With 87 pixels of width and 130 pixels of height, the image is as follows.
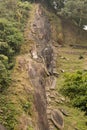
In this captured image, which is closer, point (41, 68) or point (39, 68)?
point (39, 68)

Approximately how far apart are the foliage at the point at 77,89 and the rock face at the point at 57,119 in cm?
273

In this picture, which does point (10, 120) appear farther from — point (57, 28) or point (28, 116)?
point (57, 28)

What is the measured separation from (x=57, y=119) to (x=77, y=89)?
12.4ft

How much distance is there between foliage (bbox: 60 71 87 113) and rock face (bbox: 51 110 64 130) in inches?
107

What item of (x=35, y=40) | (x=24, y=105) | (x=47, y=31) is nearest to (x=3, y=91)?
(x=24, y=105)

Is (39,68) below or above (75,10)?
below

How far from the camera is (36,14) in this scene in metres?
28.4

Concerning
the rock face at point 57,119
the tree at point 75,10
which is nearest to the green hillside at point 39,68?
the rock face at point 57,119

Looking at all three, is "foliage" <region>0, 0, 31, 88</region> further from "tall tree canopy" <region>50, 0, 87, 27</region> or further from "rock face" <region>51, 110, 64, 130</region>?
"tall tree canopy" <region>50, 0, 87, 27</region>

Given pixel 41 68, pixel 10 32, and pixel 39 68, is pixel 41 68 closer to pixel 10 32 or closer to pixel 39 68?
pixel 39 68

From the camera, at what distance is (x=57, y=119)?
17828mm

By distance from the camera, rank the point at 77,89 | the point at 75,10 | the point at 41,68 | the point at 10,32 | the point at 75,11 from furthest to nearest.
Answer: the point at 75,11, the point at 75,10, the point at 10,32, the point at 41,68, the point at 77,89

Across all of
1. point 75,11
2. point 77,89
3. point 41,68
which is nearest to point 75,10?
point 75,11

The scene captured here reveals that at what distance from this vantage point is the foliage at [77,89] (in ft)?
46.7
